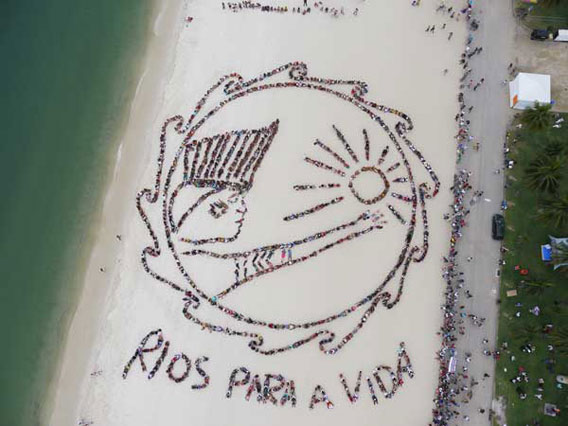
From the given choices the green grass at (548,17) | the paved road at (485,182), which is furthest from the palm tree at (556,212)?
the green grass at (548,17)

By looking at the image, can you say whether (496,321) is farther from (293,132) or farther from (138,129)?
(138,129)

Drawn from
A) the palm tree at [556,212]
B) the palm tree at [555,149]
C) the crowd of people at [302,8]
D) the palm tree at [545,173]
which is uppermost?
the crowd of people at [302,8]

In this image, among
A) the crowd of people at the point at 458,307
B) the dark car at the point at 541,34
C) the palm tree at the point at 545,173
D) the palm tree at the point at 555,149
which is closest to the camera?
the crowd of people at the point at 458,307

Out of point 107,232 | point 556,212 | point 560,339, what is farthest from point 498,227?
point 107,232

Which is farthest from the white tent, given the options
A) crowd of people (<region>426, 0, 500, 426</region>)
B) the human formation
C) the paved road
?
the human formation

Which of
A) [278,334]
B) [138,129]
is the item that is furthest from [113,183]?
[278,334]

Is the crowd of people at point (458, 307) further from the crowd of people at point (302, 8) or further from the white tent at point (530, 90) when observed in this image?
the crowd of people at point (302, 8)

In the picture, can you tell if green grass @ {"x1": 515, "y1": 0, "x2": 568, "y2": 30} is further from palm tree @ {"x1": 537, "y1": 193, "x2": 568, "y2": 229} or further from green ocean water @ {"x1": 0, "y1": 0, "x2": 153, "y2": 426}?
green ocean water @ {"x1": 0, "y1": 0, "x2": 153, "y2": 426}
